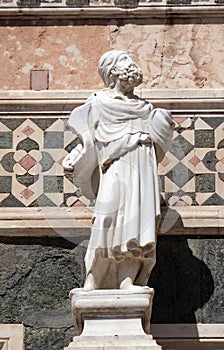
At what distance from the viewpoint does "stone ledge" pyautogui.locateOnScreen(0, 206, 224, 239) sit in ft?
26.0

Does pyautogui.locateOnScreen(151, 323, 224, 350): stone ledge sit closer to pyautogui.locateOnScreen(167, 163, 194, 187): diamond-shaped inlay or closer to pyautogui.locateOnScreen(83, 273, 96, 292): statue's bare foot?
pyautogui.locateOnScreen(83, 273, 96, 292): statue's bare foot

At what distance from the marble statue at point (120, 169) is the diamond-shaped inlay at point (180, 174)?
0.44 metres

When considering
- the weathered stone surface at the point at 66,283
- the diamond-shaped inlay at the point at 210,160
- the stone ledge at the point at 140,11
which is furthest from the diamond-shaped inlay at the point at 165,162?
the stone ledge at the point at 140,11

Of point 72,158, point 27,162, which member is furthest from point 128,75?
point 27,162

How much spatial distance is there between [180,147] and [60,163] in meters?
0.52

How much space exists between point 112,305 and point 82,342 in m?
0.19

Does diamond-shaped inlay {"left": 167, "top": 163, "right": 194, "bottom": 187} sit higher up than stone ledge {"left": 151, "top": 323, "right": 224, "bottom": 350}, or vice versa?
diamond-shaped inlay {"left": 167, "top": 163, "right": 194, "bottom": 187}

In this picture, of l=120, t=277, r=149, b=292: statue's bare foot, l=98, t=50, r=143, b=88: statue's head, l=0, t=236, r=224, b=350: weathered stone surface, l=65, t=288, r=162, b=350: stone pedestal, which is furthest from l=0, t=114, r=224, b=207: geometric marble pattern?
l=65, t=288, r=162, b=350: stone pedestal

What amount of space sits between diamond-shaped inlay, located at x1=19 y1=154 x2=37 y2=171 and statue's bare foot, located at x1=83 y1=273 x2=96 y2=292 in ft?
2.92

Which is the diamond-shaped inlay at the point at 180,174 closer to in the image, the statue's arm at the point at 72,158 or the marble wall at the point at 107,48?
the marble wall at the point at 107,48

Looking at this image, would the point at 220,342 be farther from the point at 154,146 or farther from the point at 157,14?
the point at 157,14

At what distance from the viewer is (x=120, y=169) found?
7.50 m

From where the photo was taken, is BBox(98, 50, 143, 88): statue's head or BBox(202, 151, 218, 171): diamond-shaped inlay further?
BBox(202, 151, 218, 171): diamond-shaped inlay

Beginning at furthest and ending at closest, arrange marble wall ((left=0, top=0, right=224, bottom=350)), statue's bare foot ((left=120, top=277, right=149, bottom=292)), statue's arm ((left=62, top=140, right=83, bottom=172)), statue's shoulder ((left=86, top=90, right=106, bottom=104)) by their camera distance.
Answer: marble wall ((left=0, top=0, right=224, bottom=350)) → statue's shoulder ((left=86, top=90, right=106, bottom=104)) → statue's arm ((left=62, top=140, right=83, bottom=172)) → statue's bare foot ((left=120, top=277, right=149, bottom=292))
